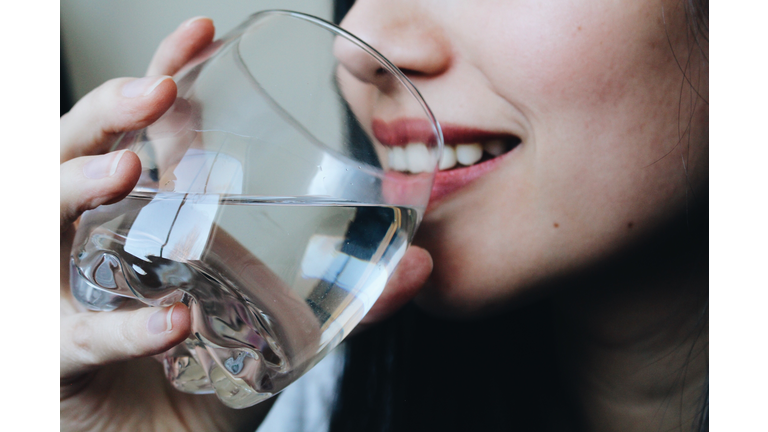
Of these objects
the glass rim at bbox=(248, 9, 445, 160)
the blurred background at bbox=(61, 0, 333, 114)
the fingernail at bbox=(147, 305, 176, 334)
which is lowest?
the fingernail at bbox=(147, 305, 176, 334)

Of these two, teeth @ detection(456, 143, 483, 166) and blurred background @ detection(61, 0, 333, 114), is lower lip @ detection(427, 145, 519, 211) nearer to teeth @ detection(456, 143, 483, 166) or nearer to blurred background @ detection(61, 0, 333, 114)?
teeth @ detection(456, 143, 483, 166)

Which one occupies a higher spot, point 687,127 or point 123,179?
point 687,127

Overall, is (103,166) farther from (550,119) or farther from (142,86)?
(550,119)

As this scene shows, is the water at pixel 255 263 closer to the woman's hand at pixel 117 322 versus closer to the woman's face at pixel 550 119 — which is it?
the woman's hand at pixel 117 322

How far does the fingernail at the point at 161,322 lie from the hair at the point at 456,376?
1.46 ft

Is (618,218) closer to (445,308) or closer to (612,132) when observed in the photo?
(612,132)

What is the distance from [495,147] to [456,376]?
0.40 metres

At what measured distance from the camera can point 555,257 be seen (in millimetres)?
447

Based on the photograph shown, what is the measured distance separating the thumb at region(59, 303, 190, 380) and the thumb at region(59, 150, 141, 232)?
8cm

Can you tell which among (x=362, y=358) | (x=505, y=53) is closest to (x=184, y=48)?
(x=505, y=53)

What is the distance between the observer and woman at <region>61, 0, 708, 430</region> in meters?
0.38

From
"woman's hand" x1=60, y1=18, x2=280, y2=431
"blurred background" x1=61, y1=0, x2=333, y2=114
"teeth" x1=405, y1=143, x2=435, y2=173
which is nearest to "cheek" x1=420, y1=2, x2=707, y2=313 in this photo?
"teeth" x1=405, y1=143, x2=435, y2=173

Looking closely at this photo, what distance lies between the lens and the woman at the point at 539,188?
1.25ft

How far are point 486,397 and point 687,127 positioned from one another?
419 mm
